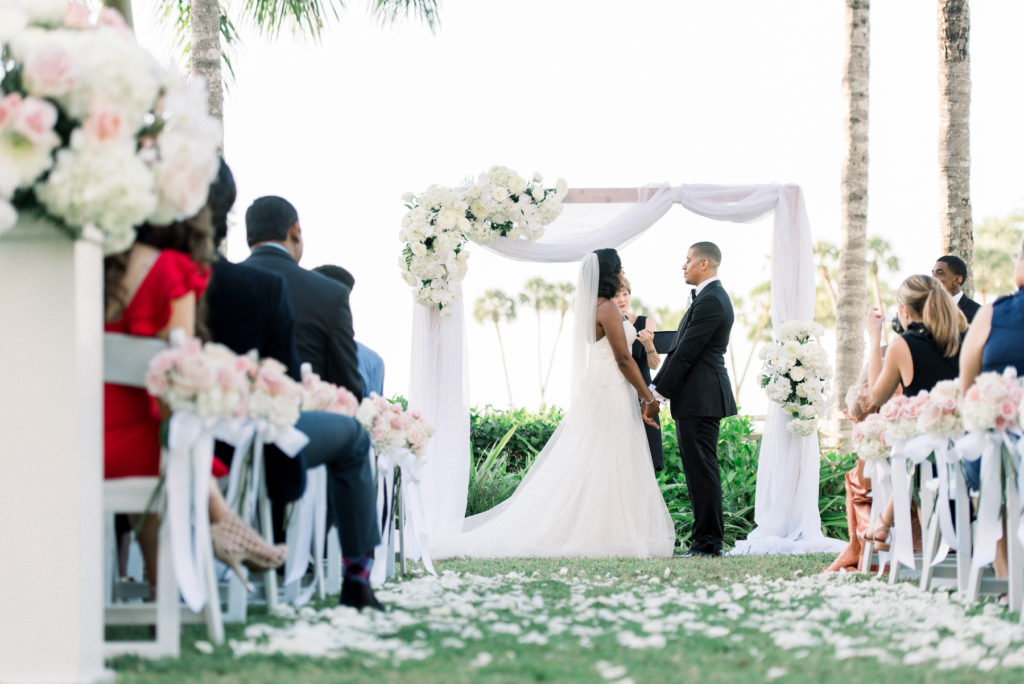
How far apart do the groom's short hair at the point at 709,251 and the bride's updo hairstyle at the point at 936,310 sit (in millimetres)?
2609

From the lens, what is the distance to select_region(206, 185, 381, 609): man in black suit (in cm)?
448

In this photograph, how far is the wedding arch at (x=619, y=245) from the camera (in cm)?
954

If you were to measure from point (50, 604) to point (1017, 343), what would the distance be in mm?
4294

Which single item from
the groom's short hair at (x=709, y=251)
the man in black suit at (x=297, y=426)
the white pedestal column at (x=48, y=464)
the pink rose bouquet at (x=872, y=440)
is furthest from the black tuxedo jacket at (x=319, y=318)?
the groom's short hair at (x=709, y=251)

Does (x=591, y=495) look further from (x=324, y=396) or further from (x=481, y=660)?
(x=481, y=660)

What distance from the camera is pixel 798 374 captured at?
9188mm

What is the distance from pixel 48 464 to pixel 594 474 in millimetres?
6114

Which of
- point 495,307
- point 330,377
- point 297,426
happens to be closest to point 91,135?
point 297,426

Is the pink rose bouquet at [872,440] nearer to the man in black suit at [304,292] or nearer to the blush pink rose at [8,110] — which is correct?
the man in black suit at [304,292]

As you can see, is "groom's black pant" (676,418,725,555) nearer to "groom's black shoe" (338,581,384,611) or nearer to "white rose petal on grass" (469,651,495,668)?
"groom's black shoe" (338,581,384,611)

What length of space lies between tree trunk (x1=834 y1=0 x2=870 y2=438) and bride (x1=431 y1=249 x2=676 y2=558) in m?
4.03

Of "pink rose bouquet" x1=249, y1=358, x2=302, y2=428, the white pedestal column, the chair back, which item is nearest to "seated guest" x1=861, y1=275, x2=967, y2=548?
"pink rose bouquet" x1=249, y1=358, x2=302, y2=428

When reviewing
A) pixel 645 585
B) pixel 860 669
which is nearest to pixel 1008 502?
pixel 860 669

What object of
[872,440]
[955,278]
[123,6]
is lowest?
[872,440]
